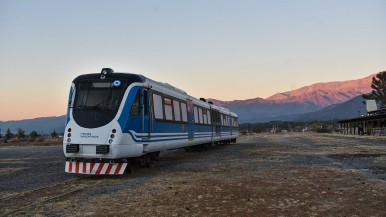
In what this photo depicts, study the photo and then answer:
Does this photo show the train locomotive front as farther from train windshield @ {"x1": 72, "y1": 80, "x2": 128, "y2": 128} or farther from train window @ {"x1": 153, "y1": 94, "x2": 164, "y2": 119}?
train window @ {"x1": 153, "y1": 94, "x2": 164, "y2": 119}

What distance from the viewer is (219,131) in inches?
1227

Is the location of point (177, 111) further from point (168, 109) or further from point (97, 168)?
point (97, 168)

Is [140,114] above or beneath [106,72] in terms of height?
beneath

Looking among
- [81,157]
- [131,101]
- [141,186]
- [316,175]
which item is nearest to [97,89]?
[131,101]

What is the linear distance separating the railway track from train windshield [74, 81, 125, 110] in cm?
246

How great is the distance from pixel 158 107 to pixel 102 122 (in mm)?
3368

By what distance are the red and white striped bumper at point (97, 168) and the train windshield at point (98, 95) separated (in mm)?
A: 1829

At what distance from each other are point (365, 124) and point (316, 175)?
5995 centimetres

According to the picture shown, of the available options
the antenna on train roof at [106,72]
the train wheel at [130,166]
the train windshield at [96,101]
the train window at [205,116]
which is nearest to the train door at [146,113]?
the train windshield at [96,101]

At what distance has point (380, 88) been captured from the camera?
96.8 metres

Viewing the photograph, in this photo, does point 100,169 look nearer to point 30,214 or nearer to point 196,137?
point 30,214

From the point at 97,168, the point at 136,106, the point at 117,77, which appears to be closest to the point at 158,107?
the point at 136,106

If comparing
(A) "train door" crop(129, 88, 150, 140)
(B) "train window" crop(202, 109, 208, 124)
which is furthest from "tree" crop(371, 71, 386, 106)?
(A) "train door" crop(129, 88, 150, 140)

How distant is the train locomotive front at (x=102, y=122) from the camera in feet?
37.8
